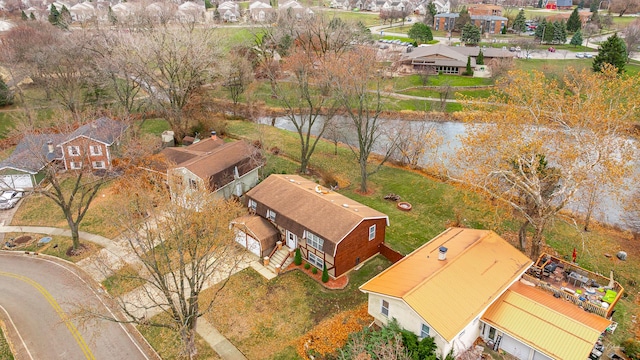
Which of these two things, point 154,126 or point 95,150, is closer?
point 95,150

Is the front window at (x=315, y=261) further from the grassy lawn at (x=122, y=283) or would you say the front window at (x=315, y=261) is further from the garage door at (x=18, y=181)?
the garage door at (x=18, y=181)

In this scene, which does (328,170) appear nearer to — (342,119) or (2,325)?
(342,119)

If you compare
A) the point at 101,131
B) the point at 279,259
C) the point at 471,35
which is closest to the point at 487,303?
the point at 279,259

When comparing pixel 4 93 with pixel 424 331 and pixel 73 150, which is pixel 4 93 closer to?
pixel 73 150

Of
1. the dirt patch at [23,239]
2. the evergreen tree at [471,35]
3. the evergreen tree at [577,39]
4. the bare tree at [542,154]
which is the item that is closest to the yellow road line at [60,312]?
the dirt patch at [23,239]

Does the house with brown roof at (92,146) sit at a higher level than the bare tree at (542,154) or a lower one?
lower

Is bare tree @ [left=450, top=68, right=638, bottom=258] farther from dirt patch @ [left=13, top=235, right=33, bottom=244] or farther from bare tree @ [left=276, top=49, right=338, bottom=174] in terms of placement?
dirt patch @ [left=13, top=235, right=33, bottom=244]

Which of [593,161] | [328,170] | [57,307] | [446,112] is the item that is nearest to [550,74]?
[446,112]
